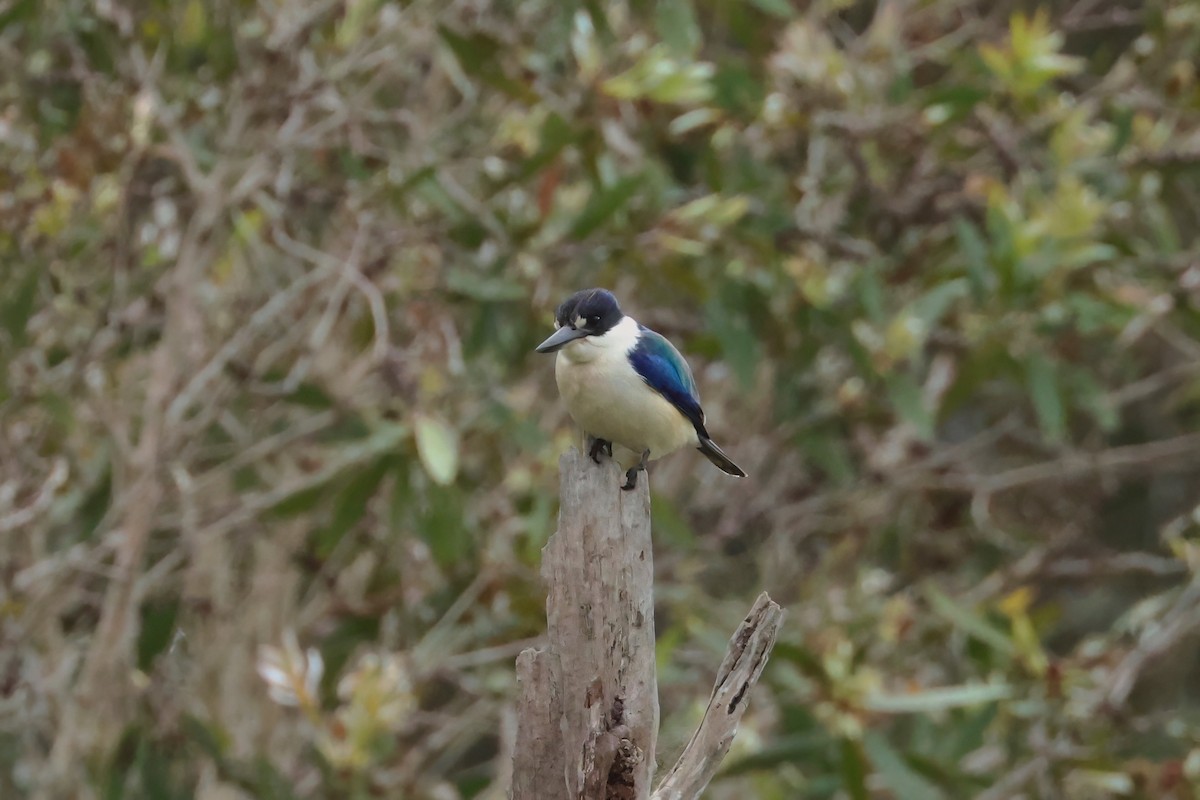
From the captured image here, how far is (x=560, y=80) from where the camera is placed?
19.0ft

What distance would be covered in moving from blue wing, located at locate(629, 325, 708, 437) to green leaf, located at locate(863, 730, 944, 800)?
2.02 meters

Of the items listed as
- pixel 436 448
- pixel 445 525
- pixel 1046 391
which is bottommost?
pixel 1046 391

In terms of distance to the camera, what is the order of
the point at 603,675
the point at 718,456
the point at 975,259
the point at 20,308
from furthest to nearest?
1. the point at 975,259
2. the point at 20,308
3. the point at 718,456
4. the point at 603,675

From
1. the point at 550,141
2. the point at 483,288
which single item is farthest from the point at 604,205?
the point at 483,288

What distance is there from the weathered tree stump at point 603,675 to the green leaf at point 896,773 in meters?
2.34

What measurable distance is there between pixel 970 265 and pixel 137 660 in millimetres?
3119

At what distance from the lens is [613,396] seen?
3.33m

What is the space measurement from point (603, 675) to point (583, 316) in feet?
2.98

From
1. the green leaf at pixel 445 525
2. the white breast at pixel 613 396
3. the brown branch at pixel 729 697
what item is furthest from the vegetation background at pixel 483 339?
the brown branch at pixel 729 697

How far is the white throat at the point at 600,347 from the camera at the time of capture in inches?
133

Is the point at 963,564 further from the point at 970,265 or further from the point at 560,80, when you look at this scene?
the point at 560,80

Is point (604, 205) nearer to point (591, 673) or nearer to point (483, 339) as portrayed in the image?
point (483, 339)

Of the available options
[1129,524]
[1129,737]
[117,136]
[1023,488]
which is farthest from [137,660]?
[1129,524]

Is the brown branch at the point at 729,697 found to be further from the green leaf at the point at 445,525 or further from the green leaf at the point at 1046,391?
the green leaf at the point at 1046,391
